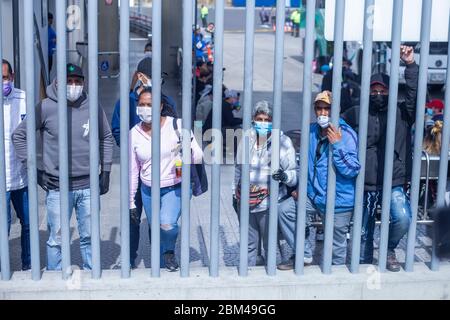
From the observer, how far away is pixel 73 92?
5.66 m

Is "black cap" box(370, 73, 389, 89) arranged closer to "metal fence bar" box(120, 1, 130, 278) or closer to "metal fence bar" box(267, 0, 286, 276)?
"metal fence bar" box(267, 0, 286, 276)

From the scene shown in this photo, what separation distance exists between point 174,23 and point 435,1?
14.7 m

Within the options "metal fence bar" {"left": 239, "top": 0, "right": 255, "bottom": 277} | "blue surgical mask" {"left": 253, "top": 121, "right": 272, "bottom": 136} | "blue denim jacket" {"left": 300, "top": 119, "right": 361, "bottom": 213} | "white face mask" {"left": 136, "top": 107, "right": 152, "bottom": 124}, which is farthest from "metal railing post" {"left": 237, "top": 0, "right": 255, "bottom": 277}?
"white face mask" {"left": 136, "top": 107, "right": 152, "bottom": 124}

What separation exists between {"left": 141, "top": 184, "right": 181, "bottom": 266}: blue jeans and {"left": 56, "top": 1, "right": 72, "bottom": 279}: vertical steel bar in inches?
29.5

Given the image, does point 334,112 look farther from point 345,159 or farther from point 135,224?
point 135,224

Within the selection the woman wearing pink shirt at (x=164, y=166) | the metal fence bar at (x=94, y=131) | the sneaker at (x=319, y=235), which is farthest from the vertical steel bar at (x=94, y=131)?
the sneaker at (x=319, y=235)

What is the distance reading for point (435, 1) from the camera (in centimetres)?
572

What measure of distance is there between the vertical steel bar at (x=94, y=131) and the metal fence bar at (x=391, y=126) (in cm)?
202

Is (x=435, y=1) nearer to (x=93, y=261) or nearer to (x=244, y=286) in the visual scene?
(x=244, y=286)

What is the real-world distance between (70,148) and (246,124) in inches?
52.0

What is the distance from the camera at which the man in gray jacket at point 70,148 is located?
5.66m

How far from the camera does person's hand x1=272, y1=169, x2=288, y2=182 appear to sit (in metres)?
5.54

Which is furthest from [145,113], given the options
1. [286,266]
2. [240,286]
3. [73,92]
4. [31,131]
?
[286,266]
